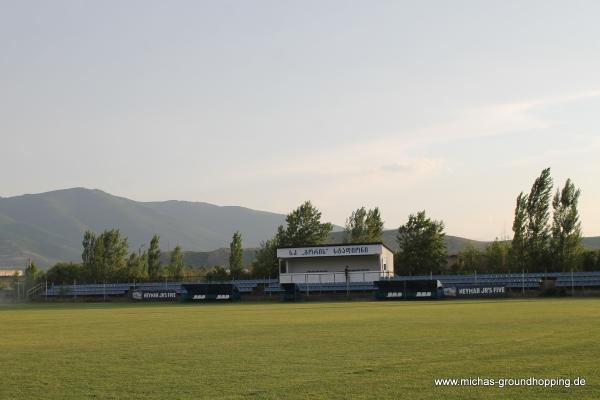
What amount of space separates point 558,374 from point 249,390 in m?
4.87

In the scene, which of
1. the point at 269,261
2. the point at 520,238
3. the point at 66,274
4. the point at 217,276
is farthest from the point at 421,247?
the point at 66,274

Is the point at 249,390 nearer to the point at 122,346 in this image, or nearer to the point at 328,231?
the point at 122,346

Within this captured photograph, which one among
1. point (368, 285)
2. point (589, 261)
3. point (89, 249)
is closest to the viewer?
point (368, 285)

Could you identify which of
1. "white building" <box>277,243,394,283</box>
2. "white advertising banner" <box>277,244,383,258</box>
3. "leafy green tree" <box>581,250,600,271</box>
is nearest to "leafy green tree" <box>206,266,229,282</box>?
"white building" <box>277,243,394,283</box>

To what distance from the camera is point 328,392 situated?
9844mm

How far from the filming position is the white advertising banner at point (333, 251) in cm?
6650

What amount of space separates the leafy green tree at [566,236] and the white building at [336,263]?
1701 centimetres

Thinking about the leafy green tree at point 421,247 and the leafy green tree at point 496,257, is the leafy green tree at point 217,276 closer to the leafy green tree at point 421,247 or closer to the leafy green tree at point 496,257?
the leafy green tree at point 421,247

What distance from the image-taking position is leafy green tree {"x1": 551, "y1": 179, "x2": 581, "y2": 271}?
227ft

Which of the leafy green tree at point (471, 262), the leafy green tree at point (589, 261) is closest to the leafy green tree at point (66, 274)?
the leafy green tree at point (471, 262)

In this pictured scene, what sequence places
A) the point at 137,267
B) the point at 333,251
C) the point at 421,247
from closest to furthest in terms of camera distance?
the point at 333,251
the point at 421,247
the point at 137,267

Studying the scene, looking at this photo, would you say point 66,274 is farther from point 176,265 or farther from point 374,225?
point 374,225

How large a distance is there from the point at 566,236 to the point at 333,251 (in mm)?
24126

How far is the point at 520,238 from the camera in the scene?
71812mm
